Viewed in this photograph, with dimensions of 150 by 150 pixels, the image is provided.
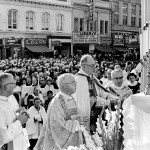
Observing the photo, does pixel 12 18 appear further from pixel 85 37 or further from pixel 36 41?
pixel 85 37

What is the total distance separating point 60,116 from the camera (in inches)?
230

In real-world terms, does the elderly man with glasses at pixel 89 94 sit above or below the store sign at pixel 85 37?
below

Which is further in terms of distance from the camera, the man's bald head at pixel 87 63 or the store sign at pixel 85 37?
the store sign at pixel 85 37

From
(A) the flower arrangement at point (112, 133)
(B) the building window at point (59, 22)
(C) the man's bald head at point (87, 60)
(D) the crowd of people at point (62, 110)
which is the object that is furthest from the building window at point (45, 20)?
(A) the flower arrangement at point (112, 133)

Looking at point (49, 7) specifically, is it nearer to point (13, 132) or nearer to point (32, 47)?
point (32, 47)

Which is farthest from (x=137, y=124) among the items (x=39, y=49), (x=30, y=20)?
(x=30, y=20)

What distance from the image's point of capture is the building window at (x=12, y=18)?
35.0 meters

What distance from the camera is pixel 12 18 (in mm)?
35125

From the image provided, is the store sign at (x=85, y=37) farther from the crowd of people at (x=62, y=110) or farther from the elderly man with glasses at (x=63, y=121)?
the elderly man with glasses at (x=63, y=121)

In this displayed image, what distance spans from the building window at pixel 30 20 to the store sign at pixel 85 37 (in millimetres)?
4327

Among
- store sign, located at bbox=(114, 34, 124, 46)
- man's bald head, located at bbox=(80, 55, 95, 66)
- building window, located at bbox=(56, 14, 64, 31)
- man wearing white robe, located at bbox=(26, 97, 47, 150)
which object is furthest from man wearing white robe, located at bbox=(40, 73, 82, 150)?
store sign, located at bbox=(114, 34, 124, 46)

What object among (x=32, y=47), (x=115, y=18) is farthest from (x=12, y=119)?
(x=115, y=18)

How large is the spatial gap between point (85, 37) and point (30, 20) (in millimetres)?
5730

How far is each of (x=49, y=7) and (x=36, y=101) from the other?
29.9 metres
